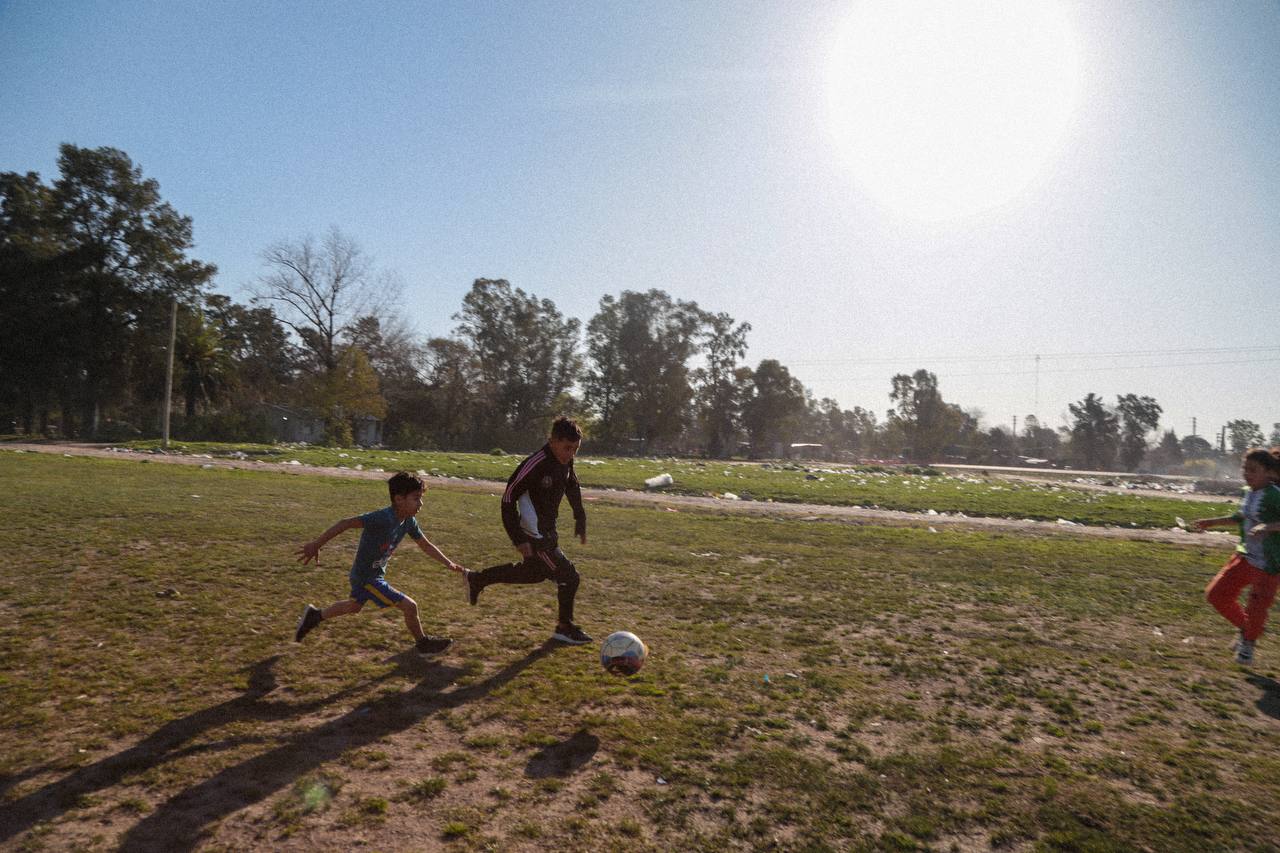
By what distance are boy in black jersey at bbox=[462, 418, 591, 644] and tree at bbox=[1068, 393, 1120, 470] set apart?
367 ft

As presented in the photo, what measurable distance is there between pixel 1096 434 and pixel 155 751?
119m

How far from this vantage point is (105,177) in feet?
170

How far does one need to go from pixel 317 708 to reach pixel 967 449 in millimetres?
100128

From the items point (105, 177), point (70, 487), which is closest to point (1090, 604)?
point (70, 487)

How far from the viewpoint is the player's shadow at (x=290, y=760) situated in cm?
331

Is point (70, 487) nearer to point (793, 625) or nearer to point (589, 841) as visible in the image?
point (793, 625)

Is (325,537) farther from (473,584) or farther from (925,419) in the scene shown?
(925,419)

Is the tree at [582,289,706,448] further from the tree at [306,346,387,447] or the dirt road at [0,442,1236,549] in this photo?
the dirt road at [0,442,1236,549]

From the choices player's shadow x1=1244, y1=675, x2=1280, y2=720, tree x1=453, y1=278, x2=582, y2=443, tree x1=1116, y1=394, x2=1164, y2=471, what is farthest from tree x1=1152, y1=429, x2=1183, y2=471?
player's shadow x1=1244, y1=675, x2=1280, y2=720

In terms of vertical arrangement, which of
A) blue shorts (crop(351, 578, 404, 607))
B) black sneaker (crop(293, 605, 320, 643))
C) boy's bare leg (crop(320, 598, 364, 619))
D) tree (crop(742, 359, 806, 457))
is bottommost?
black sneaker (crop(293, 605, 320, 643))

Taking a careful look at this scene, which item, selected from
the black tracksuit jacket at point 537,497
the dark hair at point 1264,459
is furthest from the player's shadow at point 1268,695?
the black tracksuit jacket at point 537,497

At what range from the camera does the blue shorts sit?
19.3 ft

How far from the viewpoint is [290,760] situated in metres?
4.04

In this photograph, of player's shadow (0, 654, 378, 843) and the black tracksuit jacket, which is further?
the black tracksuit jacket
